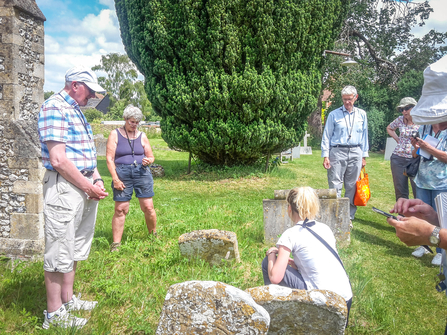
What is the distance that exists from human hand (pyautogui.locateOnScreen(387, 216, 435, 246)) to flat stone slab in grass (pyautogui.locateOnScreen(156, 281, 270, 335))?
94cm

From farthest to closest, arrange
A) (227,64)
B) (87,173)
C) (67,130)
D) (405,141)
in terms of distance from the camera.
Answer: (227,64) < (405,141) < (87,173) < (67,130)

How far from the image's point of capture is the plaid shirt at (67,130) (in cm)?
283

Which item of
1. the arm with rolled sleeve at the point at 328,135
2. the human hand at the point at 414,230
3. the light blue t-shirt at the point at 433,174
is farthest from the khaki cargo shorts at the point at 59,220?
the arm with rolled sleeve at the point at 328,135

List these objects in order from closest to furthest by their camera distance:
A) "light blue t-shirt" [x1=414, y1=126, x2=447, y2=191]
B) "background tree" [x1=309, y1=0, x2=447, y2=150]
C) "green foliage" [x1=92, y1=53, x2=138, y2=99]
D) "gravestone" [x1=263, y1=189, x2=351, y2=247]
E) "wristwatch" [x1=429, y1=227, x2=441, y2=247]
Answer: "wristwatch" [x1=429, y1=227, x2=441, y2=247] → "light blue t-shirt" [x1=414, y1=126, x2=447, y2=191] → "gravestone" [x1=263, y1=189, x2=351, y2=247] → "background tree" [x1=309, y1=0, x2=447, y2=150] → "green foliage" [x1=92, y1=53, x2=138, y2=99]

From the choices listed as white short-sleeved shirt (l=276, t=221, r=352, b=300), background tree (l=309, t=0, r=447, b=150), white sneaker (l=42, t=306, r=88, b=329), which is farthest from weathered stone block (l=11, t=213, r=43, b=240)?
background tree (l=309, t=0, r=447, b=150)

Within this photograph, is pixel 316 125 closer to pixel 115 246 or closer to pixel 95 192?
pixel 115 246

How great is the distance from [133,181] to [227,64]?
585cm

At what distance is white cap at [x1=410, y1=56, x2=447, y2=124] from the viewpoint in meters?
1.87

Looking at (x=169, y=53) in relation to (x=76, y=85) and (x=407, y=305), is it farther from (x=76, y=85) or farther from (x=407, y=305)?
(x=407, y=305)

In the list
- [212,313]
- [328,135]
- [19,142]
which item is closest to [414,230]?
[212,313]

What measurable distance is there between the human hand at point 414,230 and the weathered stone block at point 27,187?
411 cm

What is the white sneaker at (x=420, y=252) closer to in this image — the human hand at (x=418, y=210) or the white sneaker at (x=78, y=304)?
the human hand at (x=418, y=210)

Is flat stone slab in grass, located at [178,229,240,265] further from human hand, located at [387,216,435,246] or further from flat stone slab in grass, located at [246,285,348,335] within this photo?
human hand, located at [387,216,435,246]

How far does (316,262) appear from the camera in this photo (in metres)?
2.70
